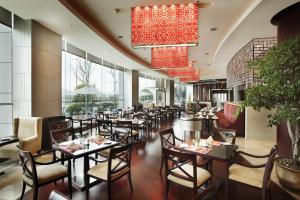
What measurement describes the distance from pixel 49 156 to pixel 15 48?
2.93m

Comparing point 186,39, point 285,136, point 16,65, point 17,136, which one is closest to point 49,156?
point 17,136

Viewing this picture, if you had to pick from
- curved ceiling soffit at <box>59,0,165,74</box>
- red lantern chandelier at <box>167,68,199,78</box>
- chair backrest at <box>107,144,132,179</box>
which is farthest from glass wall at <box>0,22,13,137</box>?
red lantern chandelier at <box>167,68,199,78</box>

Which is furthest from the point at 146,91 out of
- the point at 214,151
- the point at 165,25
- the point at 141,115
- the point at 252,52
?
the point at 214,151

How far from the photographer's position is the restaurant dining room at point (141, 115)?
9.80 ft

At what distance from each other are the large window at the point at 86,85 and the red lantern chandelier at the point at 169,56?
11.2 ft

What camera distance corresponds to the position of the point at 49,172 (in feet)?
9.68

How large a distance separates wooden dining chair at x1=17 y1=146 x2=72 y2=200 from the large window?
4.88 metres

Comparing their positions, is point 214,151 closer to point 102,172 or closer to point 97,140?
point 102,172

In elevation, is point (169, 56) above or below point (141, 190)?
above

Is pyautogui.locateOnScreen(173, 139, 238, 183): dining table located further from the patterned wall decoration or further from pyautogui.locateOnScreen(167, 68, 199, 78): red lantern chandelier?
pyautogui.locateOnScreen(167, 68, 199, 78): red lantern chandelier

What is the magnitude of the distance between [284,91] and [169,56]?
4039mm

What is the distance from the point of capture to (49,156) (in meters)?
3.79

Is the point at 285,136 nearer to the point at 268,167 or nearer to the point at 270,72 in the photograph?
the point at 270,72

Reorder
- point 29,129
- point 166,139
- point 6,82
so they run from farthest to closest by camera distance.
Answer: point 6,82, point 29,129, point 166,139
